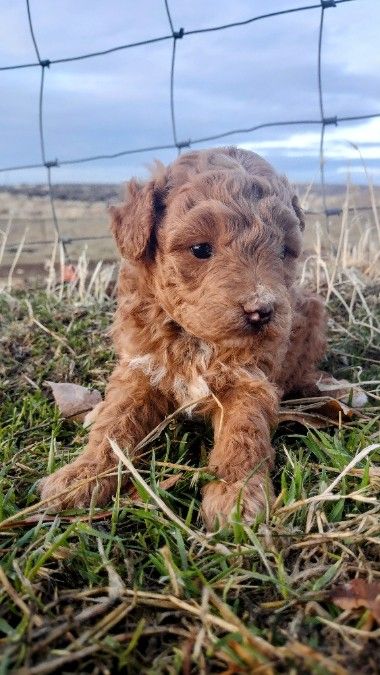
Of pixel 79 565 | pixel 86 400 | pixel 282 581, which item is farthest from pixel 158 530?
pixel 86 400

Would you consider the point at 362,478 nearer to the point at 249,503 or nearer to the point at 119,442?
the point at 249,503

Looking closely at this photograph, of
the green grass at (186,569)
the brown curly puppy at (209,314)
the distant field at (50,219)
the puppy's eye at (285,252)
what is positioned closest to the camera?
the green grass at (186,569)

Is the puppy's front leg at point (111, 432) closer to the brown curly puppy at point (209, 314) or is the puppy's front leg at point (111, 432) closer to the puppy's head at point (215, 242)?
the brown curly puppy at point (209, 314)

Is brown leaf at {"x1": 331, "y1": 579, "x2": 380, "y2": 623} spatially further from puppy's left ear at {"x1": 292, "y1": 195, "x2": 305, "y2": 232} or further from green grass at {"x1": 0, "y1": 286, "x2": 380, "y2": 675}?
puppy's left ear at {"x1": 292, "y1": 195, "x2": 305, "y2": 232}

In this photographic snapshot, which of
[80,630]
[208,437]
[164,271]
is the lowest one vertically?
[208,437]

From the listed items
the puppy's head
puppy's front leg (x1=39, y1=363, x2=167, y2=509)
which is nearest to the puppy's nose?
the puppy's head

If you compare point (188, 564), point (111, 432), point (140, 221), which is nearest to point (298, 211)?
point (140, 221)

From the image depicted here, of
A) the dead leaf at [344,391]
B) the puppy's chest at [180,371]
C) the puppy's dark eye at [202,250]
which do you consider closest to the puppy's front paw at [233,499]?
the puppy's chest at [180,371]
